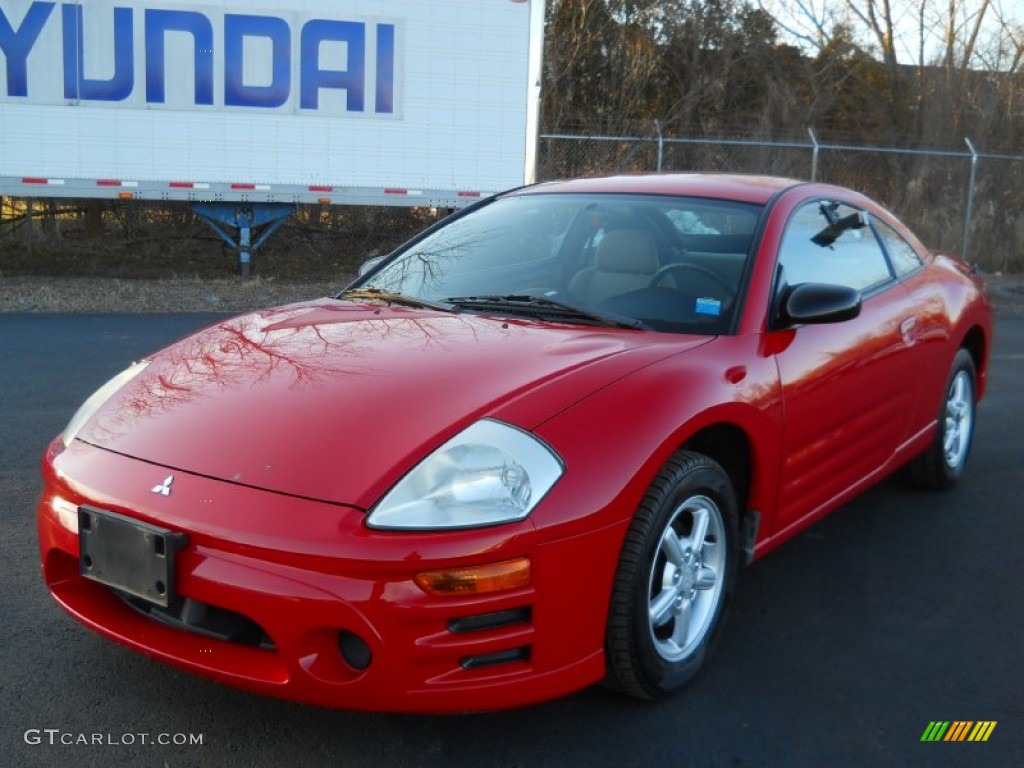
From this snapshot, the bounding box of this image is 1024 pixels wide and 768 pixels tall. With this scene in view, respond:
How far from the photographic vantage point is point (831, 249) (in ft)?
13.6

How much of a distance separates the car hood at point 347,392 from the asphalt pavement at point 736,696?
703 millimetres

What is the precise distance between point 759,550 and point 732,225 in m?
1.16

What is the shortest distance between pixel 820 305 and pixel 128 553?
2.22 meters

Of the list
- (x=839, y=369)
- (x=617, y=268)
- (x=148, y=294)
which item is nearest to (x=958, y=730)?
(x=839, y=369)

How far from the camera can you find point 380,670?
2.41m

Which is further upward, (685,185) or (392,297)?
(685,185)

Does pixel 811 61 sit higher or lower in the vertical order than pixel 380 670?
higher

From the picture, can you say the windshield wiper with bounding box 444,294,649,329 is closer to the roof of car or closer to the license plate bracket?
the roof of car

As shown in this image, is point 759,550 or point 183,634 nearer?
point 183,634

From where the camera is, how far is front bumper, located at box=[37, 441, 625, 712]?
2.40 metres

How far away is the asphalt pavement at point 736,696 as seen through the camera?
273 cm

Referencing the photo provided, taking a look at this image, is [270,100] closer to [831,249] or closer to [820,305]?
[831,249]

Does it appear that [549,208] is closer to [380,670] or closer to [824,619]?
[824,619]

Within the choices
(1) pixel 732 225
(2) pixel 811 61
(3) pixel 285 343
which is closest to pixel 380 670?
(3) pixel 285 343
